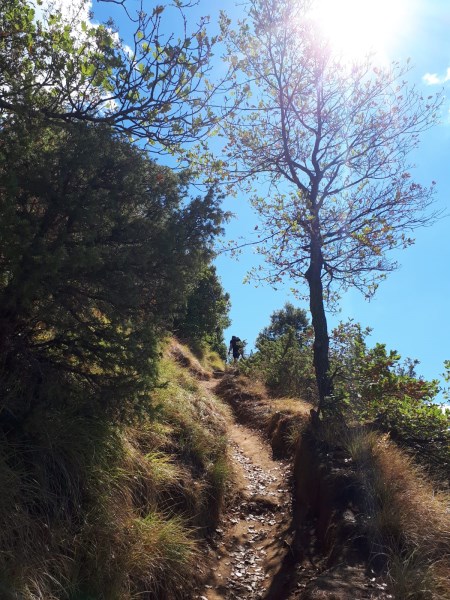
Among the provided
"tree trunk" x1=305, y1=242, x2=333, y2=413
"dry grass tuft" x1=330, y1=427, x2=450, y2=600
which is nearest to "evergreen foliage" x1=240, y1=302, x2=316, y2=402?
"tree trunk" x1=305, y1=242, x2=333, y2=413

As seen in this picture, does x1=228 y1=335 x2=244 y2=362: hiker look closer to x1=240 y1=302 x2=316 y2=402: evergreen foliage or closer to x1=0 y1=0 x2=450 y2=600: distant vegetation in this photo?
x1=240 y1=302 x2=316 y2=402: evergreen foliage

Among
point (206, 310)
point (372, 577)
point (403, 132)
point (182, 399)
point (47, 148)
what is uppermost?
point (403, 132)

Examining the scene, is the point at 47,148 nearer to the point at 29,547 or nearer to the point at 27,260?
the point at 27,260

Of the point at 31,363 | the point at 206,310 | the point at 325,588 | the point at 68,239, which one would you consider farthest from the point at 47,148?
the point at 206,310

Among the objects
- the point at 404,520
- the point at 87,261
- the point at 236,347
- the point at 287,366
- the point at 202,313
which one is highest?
the point at 202,313

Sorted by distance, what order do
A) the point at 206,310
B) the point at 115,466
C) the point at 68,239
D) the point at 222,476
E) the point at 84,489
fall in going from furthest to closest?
the point at 206,310
the point at 222,476
the point at 115,466
the point at 84,489
the point at 68,239

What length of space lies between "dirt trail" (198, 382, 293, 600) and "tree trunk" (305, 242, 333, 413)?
5.51 ft

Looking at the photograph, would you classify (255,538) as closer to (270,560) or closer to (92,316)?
(270,560)

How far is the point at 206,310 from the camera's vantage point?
2355cm

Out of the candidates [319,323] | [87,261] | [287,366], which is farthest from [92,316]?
[287,366]

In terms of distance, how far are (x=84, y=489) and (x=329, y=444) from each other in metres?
4.08

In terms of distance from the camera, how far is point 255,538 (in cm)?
638

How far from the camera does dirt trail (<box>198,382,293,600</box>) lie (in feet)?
17.1

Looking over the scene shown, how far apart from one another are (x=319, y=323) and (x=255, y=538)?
14.1 feet
